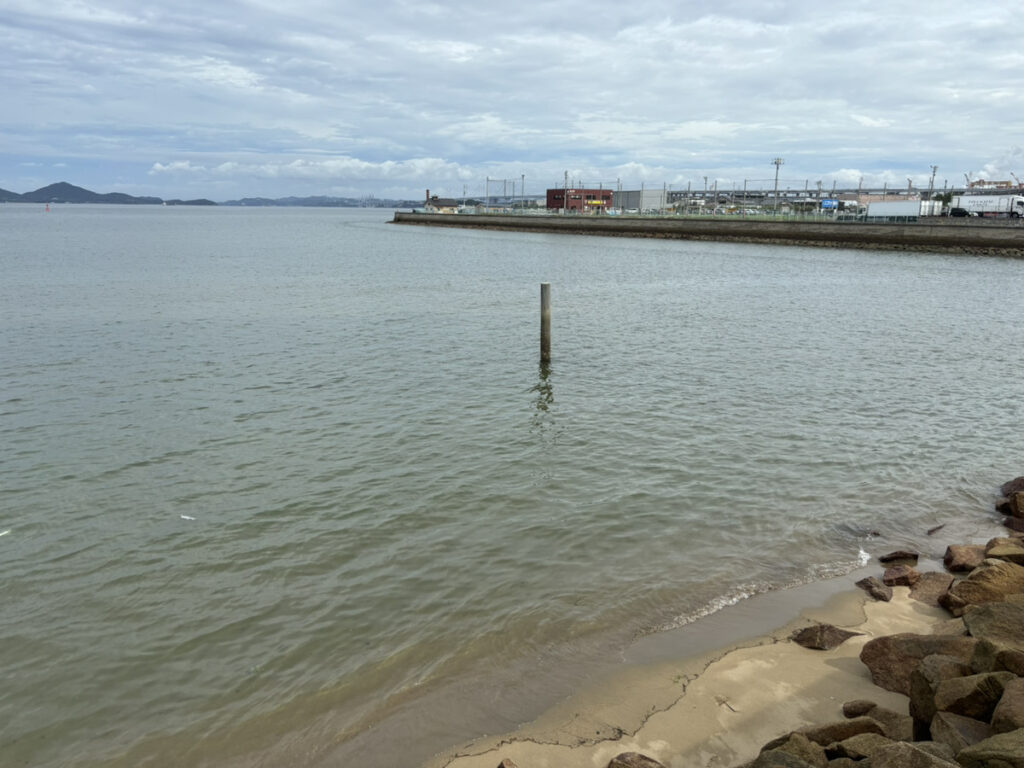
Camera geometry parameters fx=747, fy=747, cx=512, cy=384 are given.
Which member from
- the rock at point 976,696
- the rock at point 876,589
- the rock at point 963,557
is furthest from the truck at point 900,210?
the rock at point 976,696

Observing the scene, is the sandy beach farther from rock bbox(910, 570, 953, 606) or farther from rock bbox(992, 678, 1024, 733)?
rock bbox(992, 678, 1024, 733)

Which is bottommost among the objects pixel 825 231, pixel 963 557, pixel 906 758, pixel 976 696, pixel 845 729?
pixel 963 557

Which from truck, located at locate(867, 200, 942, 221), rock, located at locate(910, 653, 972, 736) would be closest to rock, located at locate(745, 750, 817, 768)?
rock, located at locate(910, 653, 972, 736)

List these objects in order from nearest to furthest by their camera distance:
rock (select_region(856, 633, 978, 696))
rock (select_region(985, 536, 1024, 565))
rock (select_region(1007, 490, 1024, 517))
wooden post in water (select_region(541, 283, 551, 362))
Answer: rock (select_region(856, 633, 978, 696)), rock (select_region(985, 536, 1024, 565)), rock (select_region(1007, 490, 1024, 517)), wooden post in water (select_region(541, 283, 551, 362))

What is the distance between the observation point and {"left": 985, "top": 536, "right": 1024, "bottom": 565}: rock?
9.66m

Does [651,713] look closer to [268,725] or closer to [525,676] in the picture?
[525,676]

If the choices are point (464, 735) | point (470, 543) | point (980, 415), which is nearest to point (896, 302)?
point (980, 415)

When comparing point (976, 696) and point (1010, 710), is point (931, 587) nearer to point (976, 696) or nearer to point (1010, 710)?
point (976, 696)

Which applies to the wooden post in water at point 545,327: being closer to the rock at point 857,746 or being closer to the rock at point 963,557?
the rock at point 963,557

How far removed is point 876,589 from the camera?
9.52 m

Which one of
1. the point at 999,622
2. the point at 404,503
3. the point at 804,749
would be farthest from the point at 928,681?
the point at 404,503

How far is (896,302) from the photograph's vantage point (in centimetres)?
3984

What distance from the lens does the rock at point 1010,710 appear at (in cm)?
520

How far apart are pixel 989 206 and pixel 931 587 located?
338ft
